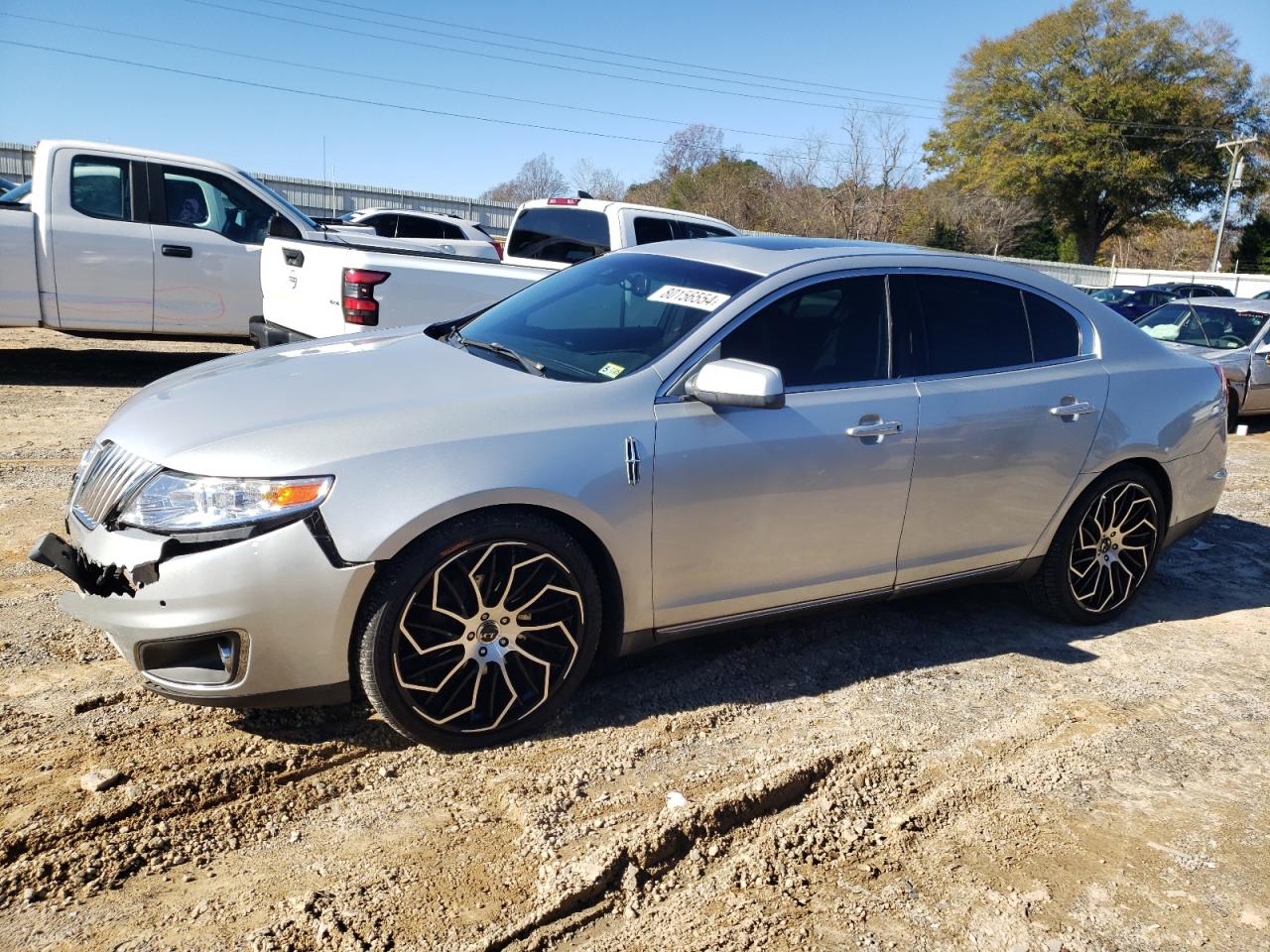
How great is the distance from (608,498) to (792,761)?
1093 mm

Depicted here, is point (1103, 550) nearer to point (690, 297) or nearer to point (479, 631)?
point (690, 297)

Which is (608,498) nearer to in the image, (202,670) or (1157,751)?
(202,670)

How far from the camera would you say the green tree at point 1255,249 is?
54.6 m

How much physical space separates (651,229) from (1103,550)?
6.06 metres

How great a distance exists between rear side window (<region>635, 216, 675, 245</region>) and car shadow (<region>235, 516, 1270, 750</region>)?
5462 mm

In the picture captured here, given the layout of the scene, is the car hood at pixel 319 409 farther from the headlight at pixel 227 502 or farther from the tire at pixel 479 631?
the tire at pixel 479 631

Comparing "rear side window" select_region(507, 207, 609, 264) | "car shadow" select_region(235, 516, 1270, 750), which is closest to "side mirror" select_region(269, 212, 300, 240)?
"rear side window" select_region(507, 207, 609, 264)

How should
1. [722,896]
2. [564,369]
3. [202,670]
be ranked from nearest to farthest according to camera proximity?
[722,896] < [202,670] < [564,369]

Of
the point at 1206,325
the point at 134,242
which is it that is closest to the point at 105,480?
the point at 134,242

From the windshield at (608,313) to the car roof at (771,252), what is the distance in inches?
2.7

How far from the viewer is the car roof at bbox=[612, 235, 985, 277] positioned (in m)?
4.16

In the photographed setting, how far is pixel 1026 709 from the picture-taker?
4078mm

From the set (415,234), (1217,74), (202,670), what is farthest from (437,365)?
(1217,74)

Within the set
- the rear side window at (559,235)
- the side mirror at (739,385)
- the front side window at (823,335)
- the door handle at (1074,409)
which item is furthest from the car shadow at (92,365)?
the door handle at (1074,409)
